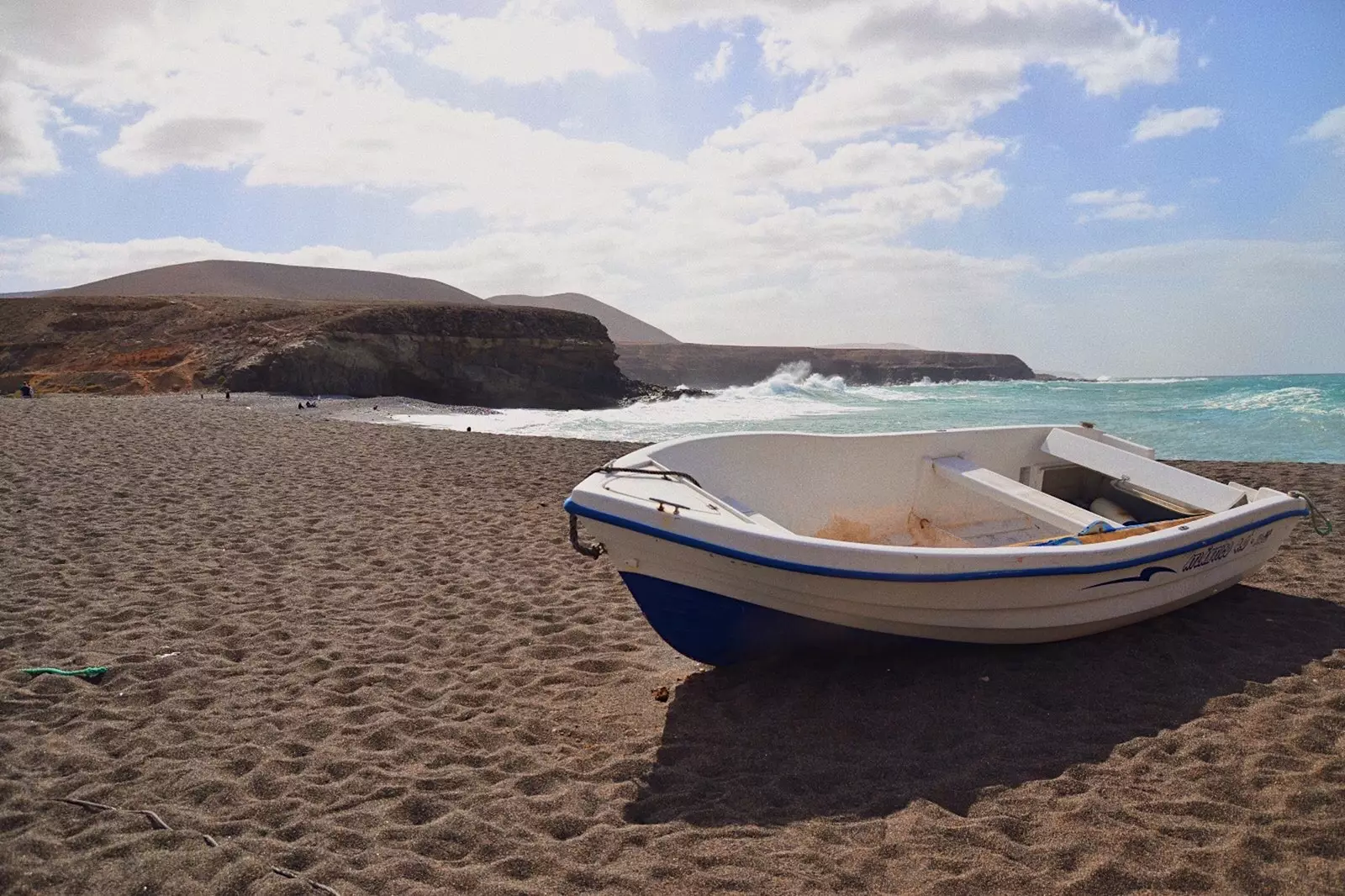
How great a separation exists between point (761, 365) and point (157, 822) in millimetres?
69982

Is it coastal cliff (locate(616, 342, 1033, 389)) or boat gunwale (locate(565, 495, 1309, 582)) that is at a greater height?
coastal cliff (locate(616, 342, 1033, 389))

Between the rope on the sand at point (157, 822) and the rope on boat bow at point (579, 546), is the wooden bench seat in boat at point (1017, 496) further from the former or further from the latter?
the rope on the sand at point (157, 822)

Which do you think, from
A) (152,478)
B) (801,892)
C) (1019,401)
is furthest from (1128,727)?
(1019,401)

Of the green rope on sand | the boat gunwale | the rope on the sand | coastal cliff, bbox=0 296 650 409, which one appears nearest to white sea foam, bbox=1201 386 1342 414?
coastal cliff, bbox=0 296 650 409

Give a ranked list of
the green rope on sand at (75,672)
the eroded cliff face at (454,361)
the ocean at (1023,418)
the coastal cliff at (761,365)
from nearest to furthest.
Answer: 1. the green rope on sand at (75,672)
2. the ocean at (1023,418)
3. the eroded cliff face at (454,361)
4. the coastal cliff at (761,365)

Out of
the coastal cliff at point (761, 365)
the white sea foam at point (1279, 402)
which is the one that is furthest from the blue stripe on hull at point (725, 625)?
the coastal cliff at point (761, 365)

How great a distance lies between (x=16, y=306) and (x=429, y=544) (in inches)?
1522

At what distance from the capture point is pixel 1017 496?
17.0 feet

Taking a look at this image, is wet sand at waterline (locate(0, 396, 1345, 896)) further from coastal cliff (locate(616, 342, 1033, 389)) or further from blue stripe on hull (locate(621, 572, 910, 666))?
coastal cliff (locate(616, 342, 1033, 389))

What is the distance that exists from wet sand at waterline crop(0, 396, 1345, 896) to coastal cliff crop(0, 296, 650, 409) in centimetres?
2365

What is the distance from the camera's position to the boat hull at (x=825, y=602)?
329 cm

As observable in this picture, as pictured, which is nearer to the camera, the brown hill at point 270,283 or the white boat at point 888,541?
the white boat at point 888,541

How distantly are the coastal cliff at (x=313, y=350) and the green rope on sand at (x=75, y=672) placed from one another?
81.0ft

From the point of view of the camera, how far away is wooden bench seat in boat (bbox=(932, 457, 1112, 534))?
4871 millimetres
